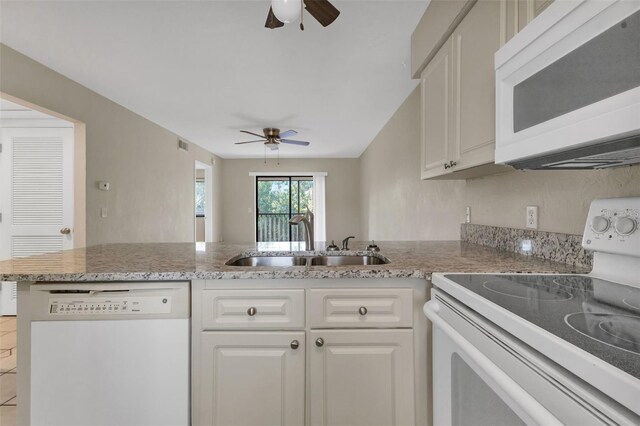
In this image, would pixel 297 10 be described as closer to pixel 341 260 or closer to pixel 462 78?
pixel 462 78

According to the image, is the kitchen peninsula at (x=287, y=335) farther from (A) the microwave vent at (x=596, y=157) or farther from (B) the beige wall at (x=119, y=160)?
(B) the beige wall at (x=119, y=160)

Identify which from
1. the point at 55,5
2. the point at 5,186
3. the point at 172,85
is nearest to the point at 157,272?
the point at 55,5

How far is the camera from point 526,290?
35.8 inches

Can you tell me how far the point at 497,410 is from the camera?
0.72 m

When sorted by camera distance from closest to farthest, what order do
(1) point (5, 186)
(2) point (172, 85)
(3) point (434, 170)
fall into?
(3) point (434, 170) < (2) point (172, 85) < (1) point (5, 186)

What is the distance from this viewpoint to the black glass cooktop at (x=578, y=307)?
1.75 ft

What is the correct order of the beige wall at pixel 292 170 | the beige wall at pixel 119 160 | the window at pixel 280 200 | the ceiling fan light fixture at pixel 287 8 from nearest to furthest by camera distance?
the ceiling fan light fixture at pixel 287 8 → the beige wall at pixel 119 160 → the beige wall at pixel 292 170 → the window at pixel 280 200

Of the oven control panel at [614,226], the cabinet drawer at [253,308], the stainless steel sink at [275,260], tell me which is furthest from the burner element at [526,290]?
the stainless steel sink at [275,260]

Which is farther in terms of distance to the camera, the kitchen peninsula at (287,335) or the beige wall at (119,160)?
the beige wall at (119,160)

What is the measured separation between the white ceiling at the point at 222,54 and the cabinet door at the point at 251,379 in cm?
187

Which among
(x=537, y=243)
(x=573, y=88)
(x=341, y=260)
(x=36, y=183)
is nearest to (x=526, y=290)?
(x=573, y=88)

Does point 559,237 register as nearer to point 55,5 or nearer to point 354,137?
point 55,5

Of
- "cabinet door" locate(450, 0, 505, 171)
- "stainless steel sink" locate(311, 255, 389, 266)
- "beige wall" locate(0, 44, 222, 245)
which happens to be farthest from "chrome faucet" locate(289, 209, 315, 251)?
"beige wall" locate(0, 44, 222, 245)

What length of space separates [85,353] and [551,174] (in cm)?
202
